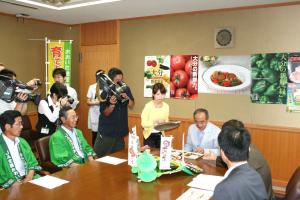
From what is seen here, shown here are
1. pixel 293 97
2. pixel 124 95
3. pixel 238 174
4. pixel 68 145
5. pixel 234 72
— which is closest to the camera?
pixel 238 174

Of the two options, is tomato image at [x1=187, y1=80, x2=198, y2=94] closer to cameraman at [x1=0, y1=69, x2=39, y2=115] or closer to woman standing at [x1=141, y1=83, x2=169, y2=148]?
woman standing at [x1=141, y1=83, x2=169, y2=148]

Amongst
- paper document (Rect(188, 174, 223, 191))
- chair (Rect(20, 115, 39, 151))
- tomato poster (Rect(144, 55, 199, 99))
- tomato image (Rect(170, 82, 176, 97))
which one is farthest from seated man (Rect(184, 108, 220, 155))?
chair (Rect(20, 115, 39, 151))

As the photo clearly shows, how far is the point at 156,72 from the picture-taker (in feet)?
16.3

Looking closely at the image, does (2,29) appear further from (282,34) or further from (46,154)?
(282,34)

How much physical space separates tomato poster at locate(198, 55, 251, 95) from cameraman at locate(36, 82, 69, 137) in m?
2.03

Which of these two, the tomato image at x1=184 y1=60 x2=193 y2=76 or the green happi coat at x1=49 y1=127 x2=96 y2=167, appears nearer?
the green happi coat at x1=49 y1=127 x2=96 y2=167

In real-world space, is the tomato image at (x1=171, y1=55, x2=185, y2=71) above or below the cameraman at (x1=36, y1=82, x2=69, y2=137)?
above

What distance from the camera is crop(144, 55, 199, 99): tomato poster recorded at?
15.2 feet

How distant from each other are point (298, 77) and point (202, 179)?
7.89ft

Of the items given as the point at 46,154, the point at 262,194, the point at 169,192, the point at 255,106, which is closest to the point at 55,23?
the point at 46,154

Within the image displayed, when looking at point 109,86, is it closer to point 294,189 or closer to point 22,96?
point 22,96

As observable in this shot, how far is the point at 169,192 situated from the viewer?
199 centimetres

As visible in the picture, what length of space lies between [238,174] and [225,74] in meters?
3.00

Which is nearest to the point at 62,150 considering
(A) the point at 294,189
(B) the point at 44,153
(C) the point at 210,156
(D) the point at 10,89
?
(B) the point at 44,153
